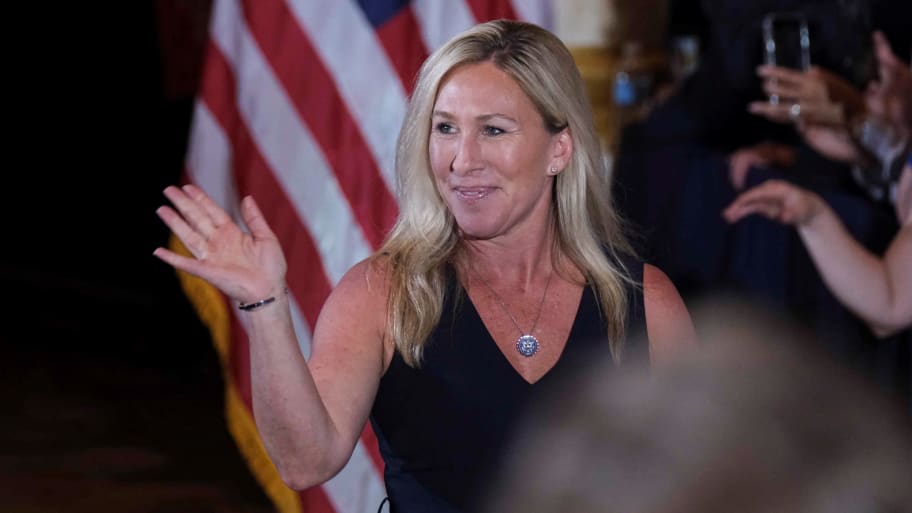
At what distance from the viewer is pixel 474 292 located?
2.25 m

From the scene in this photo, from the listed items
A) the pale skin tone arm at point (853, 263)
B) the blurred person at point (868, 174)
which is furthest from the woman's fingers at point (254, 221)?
the pale skin tone arm at point (853, 263)

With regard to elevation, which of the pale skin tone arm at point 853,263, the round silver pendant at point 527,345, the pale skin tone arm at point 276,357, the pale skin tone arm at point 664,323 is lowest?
the pale skin tone arm at point 853,263

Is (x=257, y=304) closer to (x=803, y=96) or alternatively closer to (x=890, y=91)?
(x=803, y=96)

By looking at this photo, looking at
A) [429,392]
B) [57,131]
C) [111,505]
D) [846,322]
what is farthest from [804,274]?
[57,131]

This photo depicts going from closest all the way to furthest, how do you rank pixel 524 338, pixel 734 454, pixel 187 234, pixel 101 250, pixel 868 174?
pixel 734 454 < pixel 187 234 < pixel 524 338 < pixel 868 174 < pixel 101 250

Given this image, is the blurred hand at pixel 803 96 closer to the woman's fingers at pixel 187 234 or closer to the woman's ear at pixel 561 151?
the woman's ear at pixel 561 151

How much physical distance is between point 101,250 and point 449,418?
6394mm

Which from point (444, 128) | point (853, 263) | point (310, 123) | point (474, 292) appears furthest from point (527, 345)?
point (310, 123)

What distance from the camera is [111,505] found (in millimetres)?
4891

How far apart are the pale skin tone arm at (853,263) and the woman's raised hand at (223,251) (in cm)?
138

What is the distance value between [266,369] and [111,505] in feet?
10.9

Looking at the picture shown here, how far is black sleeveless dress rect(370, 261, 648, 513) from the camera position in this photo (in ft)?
A: 6.99

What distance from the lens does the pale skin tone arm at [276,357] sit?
1785mm

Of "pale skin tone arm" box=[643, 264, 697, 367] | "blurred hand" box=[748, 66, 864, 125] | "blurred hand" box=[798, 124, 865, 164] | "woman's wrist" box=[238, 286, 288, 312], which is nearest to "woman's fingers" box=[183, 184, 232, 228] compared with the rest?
"woman's wrist" box=[238, 286, 288, 312]
